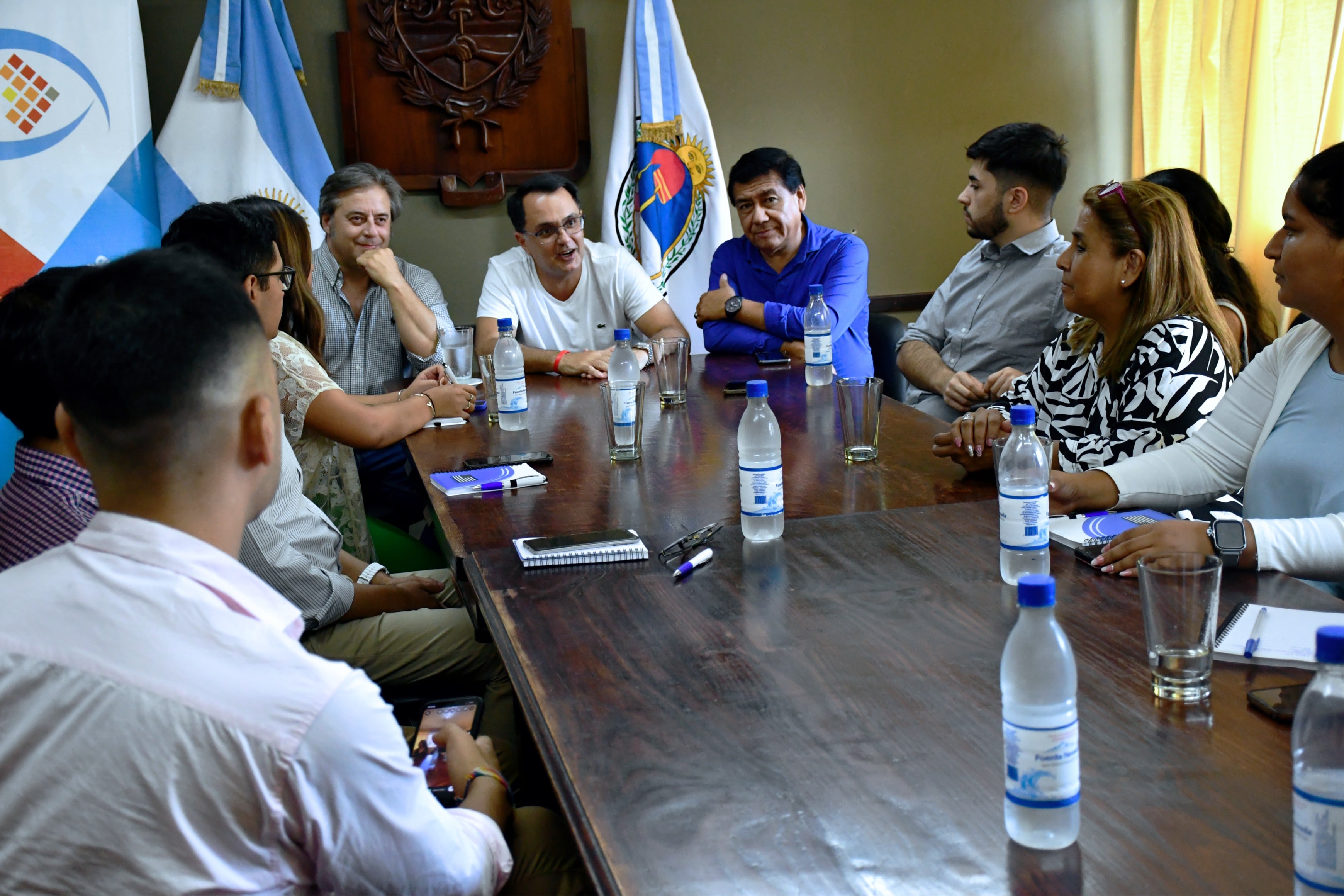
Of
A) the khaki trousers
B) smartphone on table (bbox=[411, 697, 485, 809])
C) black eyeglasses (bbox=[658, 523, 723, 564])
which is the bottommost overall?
the khaki trousers

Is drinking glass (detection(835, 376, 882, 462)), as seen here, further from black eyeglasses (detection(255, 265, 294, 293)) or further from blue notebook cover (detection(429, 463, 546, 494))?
black eyeglasses (detection(255, 265, 294, 293))

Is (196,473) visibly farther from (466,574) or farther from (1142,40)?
(1142,40)

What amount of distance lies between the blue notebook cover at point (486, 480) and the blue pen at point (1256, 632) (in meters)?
1.24

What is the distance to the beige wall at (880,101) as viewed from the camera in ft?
14.4

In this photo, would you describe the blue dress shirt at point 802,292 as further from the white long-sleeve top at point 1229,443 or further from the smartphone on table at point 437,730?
the smartphone on table at point 437,730

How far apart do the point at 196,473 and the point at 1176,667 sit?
0.96 m

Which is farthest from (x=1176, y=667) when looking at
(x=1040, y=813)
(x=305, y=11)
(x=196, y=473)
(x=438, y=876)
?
(x=305, y=11)

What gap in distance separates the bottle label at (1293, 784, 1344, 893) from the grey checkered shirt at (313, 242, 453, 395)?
3074mm

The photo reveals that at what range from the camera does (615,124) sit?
169 inches

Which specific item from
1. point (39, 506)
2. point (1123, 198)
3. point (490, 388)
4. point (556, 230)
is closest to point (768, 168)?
point (556, 230)

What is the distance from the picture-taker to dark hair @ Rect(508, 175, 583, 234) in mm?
3582

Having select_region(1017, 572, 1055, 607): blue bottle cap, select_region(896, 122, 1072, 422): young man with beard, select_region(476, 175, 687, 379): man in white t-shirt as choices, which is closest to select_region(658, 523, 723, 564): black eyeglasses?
select_region(1017, 572, 1055, 607): blue bottle cap

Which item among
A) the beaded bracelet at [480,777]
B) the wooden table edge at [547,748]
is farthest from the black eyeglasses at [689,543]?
the beaded bracelet at [480,777]

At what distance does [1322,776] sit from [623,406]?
1.57m
